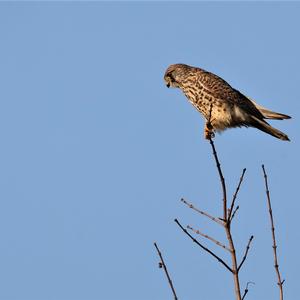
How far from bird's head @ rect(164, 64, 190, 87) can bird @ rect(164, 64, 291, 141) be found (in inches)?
10.2

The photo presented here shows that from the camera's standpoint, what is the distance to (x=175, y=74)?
25.3 ft

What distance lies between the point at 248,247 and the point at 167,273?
505mm

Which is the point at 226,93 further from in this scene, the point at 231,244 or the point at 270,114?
the point at 231,244

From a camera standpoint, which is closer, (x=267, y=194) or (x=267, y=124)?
(x=267, y=194)

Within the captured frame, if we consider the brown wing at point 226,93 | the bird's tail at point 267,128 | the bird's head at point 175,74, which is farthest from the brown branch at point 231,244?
the bird's head at point 175,74

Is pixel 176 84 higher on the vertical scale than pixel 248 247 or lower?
higher

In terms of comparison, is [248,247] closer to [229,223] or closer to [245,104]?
[229,223]

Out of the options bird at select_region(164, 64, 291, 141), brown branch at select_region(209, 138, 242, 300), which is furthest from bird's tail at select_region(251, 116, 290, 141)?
brown branch at select_region(209, 138, 242, 300)

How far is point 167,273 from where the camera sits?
2771 millimetres

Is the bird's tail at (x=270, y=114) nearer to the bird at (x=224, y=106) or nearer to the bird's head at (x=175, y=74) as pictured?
the bird at (x=224, y=106)

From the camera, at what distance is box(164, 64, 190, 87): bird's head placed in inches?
299

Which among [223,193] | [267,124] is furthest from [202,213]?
[267,124]

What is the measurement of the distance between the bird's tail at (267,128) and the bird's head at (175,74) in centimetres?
115

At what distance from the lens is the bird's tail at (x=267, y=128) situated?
642 centimetres
